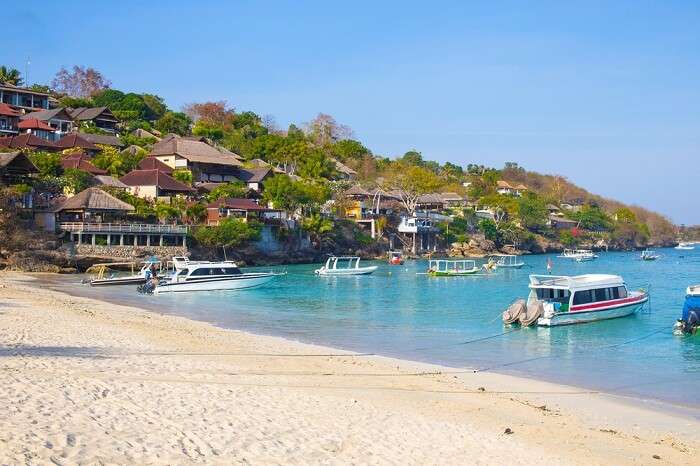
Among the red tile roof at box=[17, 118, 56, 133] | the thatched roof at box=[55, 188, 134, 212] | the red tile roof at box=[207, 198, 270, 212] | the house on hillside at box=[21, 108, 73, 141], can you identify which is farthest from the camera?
the house on hillside at box=[21, 108, 73, 141]

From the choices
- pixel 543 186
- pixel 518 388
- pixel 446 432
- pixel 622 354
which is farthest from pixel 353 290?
pixel 543 186

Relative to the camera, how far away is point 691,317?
90.3ft

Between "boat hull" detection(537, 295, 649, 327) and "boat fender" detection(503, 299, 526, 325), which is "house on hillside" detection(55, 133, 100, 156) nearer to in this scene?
"boat fender" detection(503, 299, 526, 325)

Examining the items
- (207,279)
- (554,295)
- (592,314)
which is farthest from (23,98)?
(592,314)

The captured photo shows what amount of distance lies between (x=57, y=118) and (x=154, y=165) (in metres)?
22.3

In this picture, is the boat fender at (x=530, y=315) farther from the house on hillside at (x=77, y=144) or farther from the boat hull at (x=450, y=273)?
the house on hillside at (x=77, y=144)

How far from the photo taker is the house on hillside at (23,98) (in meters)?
96.5

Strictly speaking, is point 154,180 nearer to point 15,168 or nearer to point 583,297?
point 15,168

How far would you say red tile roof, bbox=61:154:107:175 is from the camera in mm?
67812

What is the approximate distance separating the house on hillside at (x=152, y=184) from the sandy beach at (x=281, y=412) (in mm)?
50161

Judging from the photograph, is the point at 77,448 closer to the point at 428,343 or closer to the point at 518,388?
the point at 518,388

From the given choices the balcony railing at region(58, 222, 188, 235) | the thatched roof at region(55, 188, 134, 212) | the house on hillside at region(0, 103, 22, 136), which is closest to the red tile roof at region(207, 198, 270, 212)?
the balcony railing at region(58, 222, 188, 235)

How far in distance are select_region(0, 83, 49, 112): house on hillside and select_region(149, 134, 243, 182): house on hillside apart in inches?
1051

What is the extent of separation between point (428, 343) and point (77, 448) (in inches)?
708
